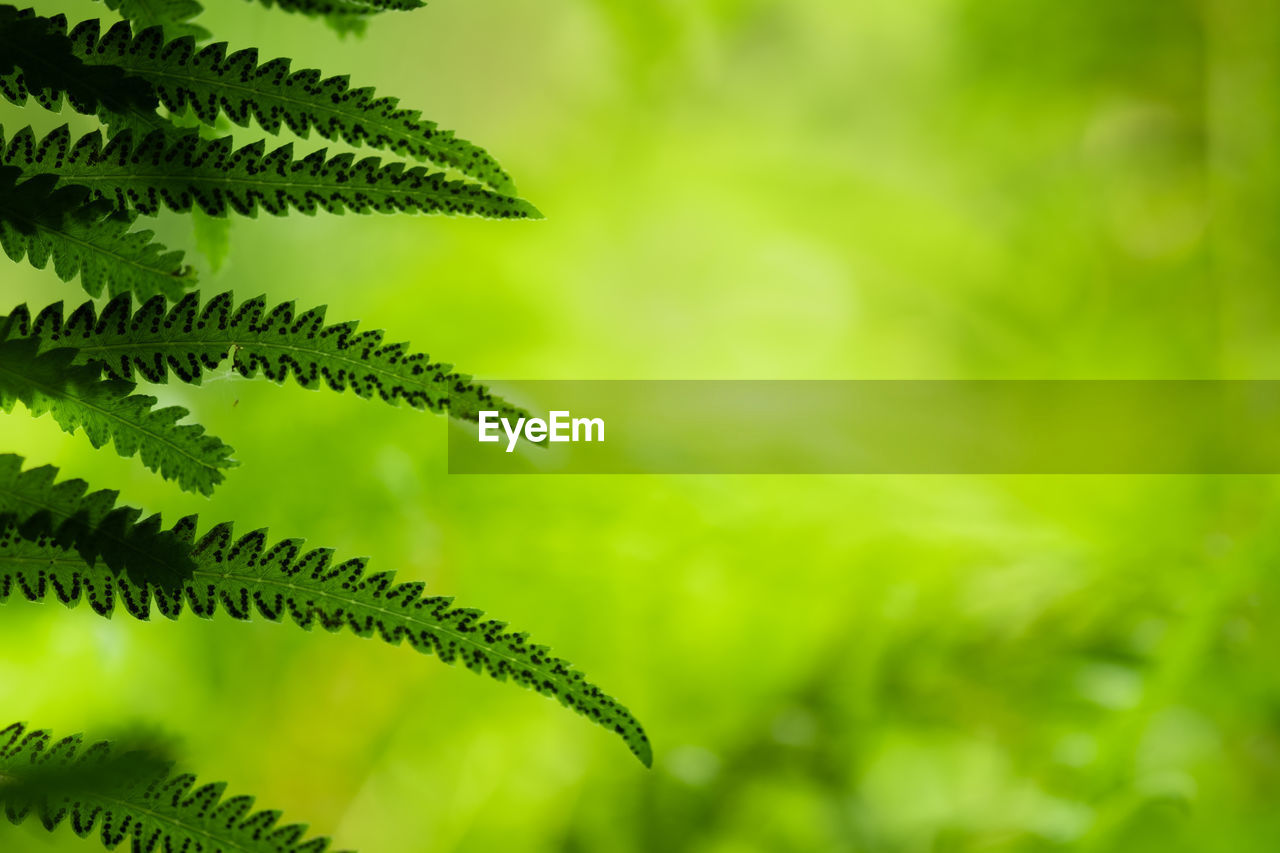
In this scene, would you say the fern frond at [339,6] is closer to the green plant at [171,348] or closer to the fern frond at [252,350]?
the green plant at [171,348]

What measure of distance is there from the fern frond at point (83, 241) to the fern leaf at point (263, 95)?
78mm

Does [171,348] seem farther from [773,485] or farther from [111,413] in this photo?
[773,485]

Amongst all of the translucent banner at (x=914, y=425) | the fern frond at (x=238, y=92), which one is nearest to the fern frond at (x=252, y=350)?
the fern frond at (x=238, y=92)

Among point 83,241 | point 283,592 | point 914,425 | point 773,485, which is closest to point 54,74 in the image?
point 83,241

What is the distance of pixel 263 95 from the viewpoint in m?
0.54

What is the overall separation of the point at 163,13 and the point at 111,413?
0.85 ft

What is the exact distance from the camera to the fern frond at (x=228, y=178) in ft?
1.75

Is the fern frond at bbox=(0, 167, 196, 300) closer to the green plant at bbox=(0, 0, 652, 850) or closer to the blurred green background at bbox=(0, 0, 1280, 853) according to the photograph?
the green plant at bbox=(0, 0, 652, 850)

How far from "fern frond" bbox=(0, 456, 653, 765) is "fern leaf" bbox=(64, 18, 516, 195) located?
232 mm

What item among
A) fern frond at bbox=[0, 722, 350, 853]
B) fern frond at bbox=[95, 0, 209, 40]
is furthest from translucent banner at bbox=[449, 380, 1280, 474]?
fern frond at bbox=[0, 722, 350, 853]

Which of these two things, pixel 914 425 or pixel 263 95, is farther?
pixel 914 425

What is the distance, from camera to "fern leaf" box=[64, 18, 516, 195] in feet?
1.73

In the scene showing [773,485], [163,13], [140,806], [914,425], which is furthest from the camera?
[914,425]

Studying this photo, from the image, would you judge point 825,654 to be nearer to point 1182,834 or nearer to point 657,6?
point 1182,834
